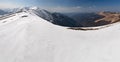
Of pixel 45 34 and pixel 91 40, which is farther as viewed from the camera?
pixel 45 34

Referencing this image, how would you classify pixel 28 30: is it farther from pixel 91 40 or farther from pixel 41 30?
pixel 91 40

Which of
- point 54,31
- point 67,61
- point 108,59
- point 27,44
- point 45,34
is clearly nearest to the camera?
point 108,59

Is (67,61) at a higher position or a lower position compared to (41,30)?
lower

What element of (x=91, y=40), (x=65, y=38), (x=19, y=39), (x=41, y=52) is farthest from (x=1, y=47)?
(x=91, y=40)

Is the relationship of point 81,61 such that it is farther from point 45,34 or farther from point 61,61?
point 45,34

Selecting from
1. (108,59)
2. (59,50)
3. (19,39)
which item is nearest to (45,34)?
(19,39)

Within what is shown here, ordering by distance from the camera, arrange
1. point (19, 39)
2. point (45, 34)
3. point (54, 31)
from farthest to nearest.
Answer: point (54, 31) → point (45, 34) → point (19, 39)
